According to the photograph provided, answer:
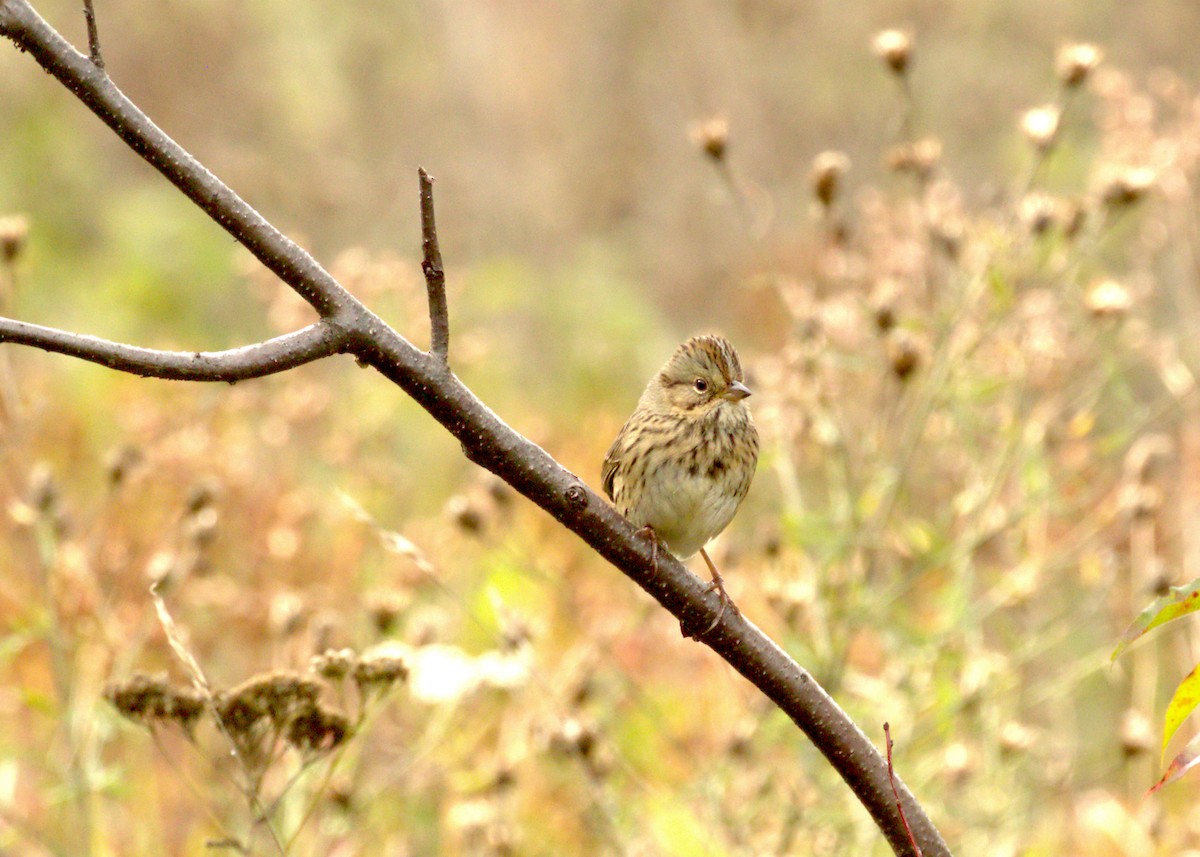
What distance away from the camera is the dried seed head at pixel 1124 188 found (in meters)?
2.94

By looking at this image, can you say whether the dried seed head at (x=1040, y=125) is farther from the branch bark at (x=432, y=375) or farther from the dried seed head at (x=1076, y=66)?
the branch bark at (x=432, y=375)

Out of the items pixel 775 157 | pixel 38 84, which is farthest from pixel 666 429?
pixel 775 157

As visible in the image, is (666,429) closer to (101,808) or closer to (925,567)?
(925,567)

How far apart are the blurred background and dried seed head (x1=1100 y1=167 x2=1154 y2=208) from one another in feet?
0.03

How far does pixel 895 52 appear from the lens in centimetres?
307

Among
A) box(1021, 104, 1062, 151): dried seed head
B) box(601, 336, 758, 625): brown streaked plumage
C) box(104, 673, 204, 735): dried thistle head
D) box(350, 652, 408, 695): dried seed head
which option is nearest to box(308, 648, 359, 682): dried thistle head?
box(350, 652, 408, 695): dried seed head

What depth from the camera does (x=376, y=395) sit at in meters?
4.61

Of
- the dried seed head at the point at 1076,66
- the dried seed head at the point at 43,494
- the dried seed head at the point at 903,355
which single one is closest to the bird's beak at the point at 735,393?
the dried seed head at the point at 903,355

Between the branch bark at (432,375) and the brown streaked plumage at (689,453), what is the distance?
0.77 metres

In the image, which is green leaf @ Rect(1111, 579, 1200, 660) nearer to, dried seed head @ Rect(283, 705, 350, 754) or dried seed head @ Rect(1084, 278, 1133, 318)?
dried seed head @ Rect(283, 705, 350, 754)

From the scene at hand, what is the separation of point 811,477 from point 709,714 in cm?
225

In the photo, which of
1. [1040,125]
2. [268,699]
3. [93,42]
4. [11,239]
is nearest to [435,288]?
[93,42]

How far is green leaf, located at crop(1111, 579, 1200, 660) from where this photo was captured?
1162mm

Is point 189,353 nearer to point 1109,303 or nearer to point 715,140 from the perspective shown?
point 715,140
